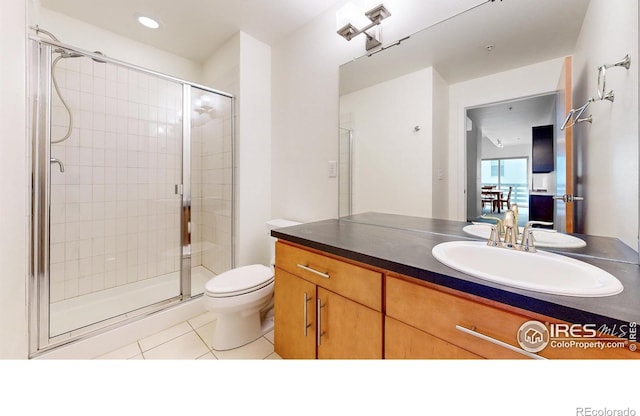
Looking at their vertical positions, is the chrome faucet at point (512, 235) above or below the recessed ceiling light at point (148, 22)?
below

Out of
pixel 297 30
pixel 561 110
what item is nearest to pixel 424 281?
pixel 561 110

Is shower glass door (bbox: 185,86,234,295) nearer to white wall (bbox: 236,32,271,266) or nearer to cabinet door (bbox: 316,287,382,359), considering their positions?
white wall (bbox: 236,32,271,266)

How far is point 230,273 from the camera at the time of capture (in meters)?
1.67

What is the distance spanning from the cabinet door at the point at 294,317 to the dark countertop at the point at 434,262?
0.22 meters

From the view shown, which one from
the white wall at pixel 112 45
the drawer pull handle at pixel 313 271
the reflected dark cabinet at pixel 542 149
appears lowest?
the drawer pull handle at pixel 313 271

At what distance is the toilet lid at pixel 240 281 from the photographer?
145 centimetres

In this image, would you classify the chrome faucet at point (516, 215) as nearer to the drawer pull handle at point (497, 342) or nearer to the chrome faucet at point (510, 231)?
the chrome faucet at point (510, 231)

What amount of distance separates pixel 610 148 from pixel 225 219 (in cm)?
242

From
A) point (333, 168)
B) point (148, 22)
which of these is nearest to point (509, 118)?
point (333, 168)

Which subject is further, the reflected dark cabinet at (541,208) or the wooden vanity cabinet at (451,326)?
the reflected dark cabinet at (541,208)

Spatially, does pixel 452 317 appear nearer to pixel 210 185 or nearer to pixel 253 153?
pixel 253 153

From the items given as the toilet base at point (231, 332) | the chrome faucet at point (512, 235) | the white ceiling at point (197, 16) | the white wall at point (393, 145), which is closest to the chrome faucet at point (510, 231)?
the chrome faucet at point (512, 235)
